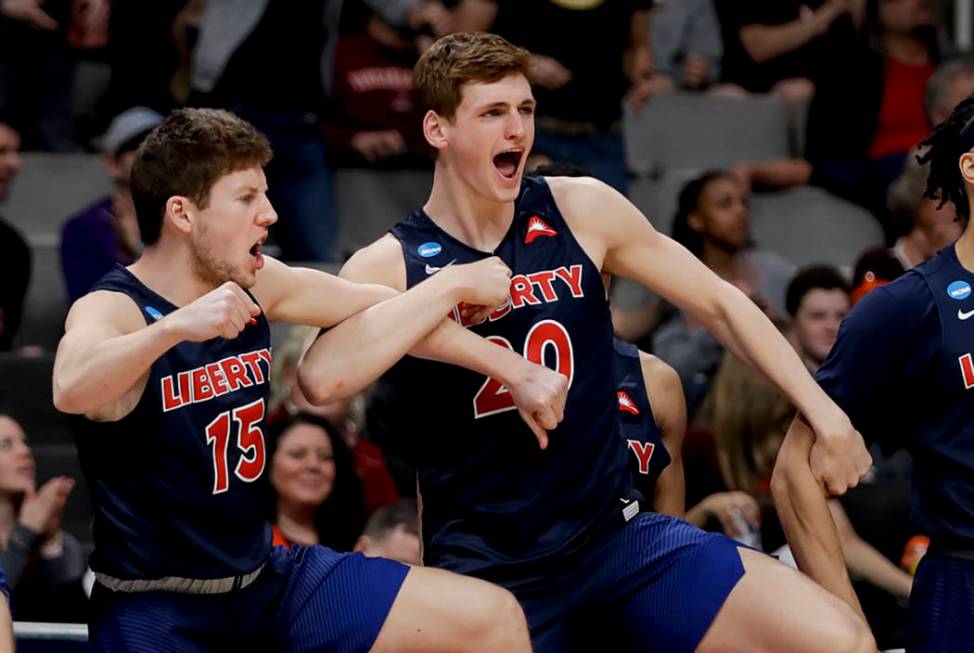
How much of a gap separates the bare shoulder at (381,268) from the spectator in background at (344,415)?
2.09m

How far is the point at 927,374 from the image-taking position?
4.57 meters

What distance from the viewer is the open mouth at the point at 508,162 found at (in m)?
4.72

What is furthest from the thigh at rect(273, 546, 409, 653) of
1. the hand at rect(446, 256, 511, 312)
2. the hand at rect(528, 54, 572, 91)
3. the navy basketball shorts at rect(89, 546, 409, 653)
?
the hand at rect(528, 54, 572, 91)

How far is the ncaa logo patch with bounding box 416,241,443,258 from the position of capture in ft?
15.6

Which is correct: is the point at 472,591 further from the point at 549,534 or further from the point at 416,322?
the point at 416,322

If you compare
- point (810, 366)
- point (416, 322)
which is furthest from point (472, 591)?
point (810, 366)

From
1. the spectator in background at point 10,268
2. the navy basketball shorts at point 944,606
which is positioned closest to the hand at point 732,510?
the navy basketball shorts at point 944,606

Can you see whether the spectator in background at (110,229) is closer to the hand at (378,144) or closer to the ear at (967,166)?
the hand at (378,144)

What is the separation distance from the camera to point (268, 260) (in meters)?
4.67

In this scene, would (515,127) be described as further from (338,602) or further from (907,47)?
(907,47)

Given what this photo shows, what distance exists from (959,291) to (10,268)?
14.9ft

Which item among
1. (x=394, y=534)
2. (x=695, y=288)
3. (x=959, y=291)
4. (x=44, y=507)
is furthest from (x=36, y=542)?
(x=959, y=291)

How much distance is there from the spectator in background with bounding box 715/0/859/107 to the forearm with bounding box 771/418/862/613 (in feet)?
16.6

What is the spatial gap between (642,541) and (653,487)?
0.75 metres
